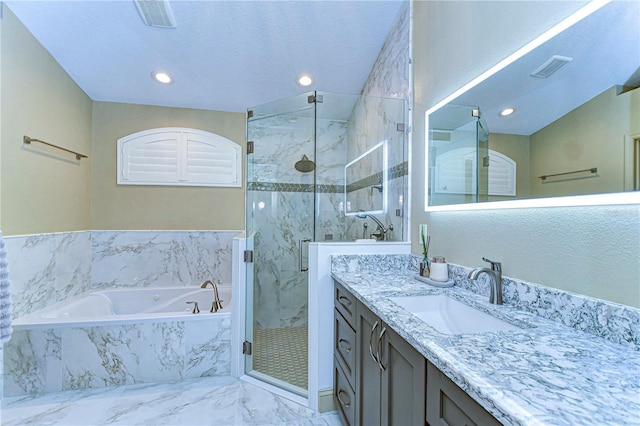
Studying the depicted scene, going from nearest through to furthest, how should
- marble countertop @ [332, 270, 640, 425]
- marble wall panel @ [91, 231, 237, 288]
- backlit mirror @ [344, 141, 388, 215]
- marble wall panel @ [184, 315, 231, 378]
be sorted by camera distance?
marble countertop @ [332, 270, 640, 425]
marble wall panel @ [184, 315, 231, 378]
backlit mirror @ [344, 141, 388, 215]
marble wall panel @ [91, 231, 237, 288]

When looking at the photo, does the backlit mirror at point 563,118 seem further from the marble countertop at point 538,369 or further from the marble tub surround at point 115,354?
the marble tub surround at point 115,354

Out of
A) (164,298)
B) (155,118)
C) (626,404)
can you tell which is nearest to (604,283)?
(626,404)

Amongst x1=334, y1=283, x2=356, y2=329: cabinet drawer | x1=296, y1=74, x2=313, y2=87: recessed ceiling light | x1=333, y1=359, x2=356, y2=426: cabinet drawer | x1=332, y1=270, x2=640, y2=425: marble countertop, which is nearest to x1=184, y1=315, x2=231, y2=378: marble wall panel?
x1=333, y1=359, x2=356, y2=426: cabinet drawer

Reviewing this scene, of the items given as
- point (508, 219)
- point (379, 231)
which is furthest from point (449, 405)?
point (379, 231)

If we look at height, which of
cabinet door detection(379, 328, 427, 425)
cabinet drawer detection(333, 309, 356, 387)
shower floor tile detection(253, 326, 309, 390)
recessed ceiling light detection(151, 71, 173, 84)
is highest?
recessed ceiling light detection(151, 71, 173, 84)

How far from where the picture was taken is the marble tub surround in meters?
2.04

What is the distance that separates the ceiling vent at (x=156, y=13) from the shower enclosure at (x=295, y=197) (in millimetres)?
910

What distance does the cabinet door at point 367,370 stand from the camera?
3.83 ft

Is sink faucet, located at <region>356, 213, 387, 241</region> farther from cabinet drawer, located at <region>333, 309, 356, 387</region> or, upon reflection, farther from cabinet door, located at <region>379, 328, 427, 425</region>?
cabinet door, located at <region>379, 328, 427, 425</region>

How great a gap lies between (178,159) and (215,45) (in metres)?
1.50

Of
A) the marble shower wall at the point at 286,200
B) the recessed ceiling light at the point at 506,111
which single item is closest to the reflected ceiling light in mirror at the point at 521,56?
the recessed ceiling light at the point at 506,111

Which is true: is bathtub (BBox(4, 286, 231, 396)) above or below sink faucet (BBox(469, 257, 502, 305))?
below

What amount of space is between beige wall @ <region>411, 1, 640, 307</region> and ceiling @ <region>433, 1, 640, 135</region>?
0.31ft

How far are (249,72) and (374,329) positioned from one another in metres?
2.74
